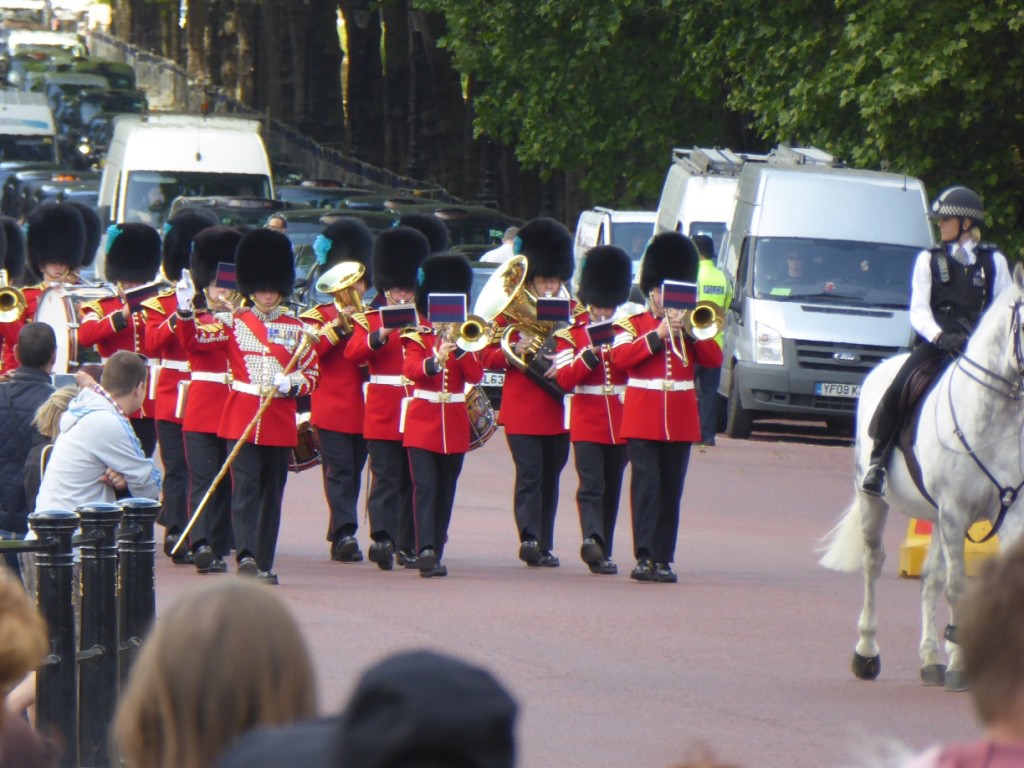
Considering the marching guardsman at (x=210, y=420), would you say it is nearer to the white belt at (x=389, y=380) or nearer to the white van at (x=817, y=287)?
the white belt at (x=389, y=380)

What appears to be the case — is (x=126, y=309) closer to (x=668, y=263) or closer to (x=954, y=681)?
(x=668, y=263)

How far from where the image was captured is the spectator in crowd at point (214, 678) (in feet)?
10.1

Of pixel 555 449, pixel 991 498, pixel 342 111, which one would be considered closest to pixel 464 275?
pixel 555 449

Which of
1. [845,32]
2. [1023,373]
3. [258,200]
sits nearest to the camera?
[1023,373]

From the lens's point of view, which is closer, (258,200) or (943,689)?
(943,689)

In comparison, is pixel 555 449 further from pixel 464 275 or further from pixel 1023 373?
pixel 1023 373

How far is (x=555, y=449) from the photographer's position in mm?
13289

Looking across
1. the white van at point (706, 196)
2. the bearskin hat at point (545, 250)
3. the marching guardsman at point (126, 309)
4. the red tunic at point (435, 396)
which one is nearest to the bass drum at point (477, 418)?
the red tunic at point (435, 396)

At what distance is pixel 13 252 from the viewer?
15812 mm

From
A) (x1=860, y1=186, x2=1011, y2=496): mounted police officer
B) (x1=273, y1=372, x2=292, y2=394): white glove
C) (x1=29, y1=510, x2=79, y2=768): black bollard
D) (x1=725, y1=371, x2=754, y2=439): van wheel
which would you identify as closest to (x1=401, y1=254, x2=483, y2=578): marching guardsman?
(x1=273, y1=372, x2=292, y2=394): white glove

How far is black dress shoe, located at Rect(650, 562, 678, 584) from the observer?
1250 centimetres

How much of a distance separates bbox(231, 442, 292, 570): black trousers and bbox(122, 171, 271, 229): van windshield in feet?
49.5

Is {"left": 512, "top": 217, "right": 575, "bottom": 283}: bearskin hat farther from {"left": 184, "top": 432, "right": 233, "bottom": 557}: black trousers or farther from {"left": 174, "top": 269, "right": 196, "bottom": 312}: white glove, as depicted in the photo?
{"left": 184, "top": 432, "right": 233, "bottom": 557}: black trousers

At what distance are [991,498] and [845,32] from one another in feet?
48.8
